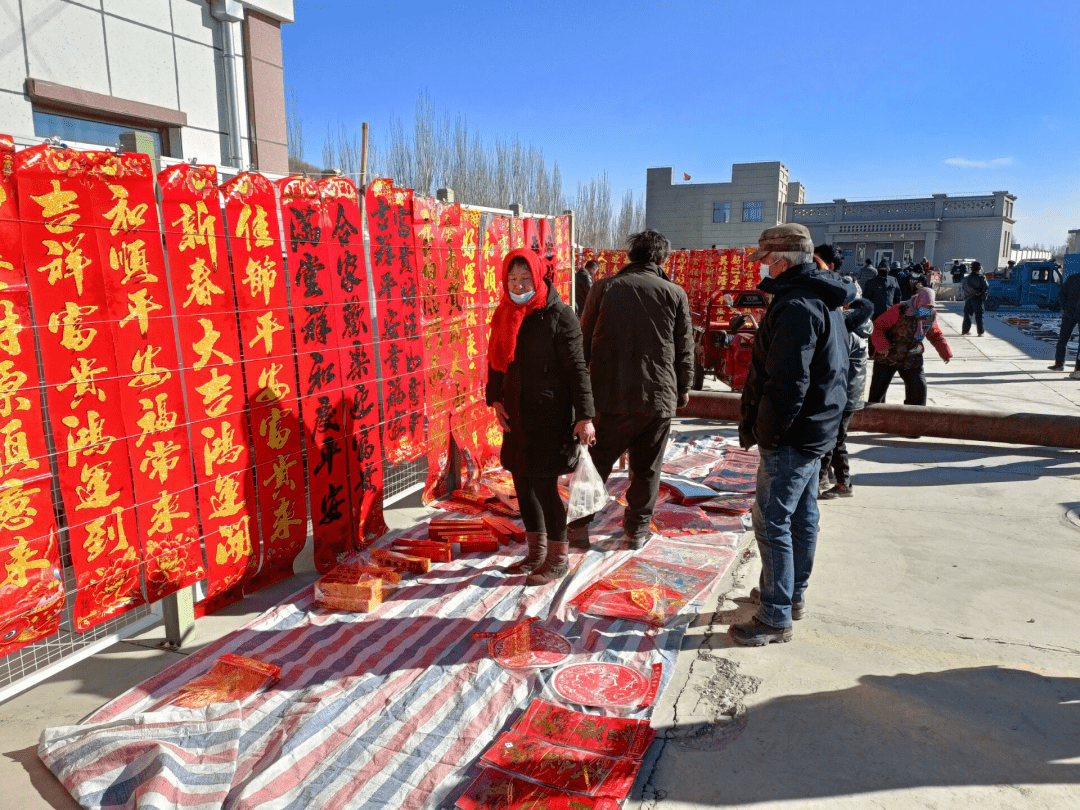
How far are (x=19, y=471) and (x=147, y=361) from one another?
634 millimetres

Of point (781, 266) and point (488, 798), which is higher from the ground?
point (781, 266)

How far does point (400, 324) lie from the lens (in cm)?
461

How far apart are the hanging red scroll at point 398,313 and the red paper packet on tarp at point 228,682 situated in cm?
182

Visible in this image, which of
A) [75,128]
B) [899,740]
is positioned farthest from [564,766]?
[75,128]

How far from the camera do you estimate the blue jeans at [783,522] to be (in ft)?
10.2

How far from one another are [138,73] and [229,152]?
1273 mm

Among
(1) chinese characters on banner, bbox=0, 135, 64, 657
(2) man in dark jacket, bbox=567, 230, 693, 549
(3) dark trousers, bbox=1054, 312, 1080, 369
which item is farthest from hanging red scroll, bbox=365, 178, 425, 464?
(3) dark trousers, bbox=1054, 312, 1080, 369

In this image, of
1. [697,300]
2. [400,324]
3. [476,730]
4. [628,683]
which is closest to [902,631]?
[628,683]

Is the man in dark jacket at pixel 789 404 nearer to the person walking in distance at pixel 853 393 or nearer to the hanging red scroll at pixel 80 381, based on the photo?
the person walking in distance at pixel 853 393

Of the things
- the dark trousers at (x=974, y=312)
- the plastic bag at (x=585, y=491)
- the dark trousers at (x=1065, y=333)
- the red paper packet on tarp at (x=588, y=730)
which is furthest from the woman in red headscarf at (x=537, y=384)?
the dark trousers at (x=974, y=312)

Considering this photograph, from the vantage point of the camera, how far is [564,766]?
234 cm

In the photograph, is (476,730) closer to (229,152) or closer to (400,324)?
(400,324)

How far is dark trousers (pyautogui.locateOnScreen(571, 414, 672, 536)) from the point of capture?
4285mm

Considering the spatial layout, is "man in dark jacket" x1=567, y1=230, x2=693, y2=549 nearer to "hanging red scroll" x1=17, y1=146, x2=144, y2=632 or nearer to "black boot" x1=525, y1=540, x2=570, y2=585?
"black boot" x1=525, y1=540, x2=570, y2=585
